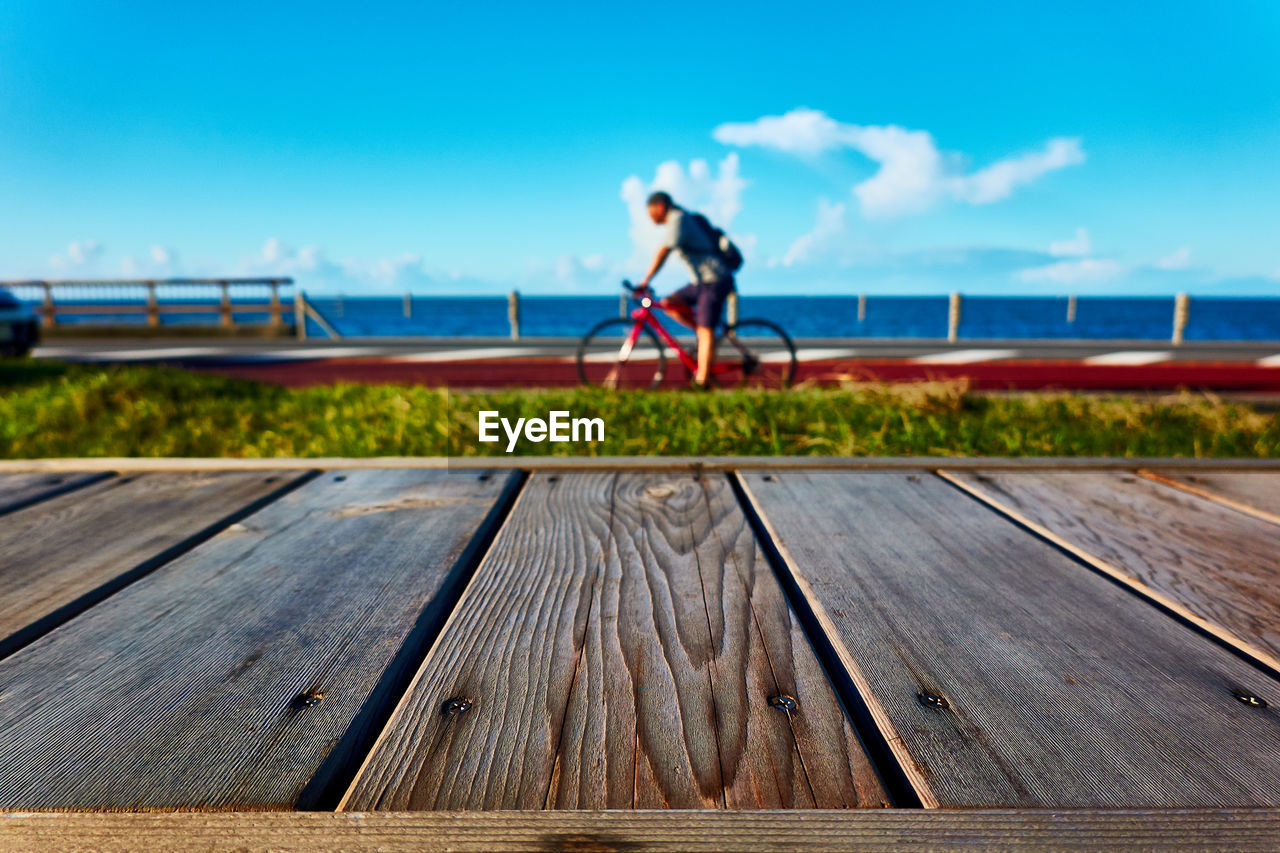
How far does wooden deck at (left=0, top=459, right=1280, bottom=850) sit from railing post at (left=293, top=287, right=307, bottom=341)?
51.9ft

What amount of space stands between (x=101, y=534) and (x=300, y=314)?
1624 centimetres

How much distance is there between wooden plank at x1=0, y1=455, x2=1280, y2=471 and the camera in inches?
74.9

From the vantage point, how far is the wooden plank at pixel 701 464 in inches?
74.9

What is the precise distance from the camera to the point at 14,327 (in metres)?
9.44

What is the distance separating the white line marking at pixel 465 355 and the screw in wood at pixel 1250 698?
31.0ft

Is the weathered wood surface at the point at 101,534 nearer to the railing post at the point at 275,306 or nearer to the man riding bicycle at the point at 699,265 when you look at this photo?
the man riding bicycle at the point at 699,265

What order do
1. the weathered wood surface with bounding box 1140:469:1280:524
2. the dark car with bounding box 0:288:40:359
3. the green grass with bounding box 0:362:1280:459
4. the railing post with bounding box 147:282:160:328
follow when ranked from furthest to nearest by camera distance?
the railing post with bounding box 147:282:160:328
the dark car with bounding box 0:288:40:359
the green grass with bounding box 0:362:1280:459
the weathered wood surface with bounding box 1140:469:1280:524

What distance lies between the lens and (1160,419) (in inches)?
165

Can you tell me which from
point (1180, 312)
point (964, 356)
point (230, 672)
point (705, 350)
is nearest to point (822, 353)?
point (964, 356)

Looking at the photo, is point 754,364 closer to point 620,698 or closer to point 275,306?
point 620,698

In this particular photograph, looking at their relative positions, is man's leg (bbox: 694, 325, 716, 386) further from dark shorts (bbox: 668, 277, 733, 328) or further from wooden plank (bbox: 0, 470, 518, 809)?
wooden plank (bbox: 0, 470, 518, 809)

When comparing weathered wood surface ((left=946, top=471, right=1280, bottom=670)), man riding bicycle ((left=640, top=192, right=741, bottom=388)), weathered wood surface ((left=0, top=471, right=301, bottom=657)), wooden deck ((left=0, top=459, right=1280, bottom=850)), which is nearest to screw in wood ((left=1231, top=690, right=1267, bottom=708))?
wooden deck ((left=0, top=459, right=1280, bottom=850))

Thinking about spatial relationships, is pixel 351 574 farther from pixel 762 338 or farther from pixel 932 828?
pixel 762 338

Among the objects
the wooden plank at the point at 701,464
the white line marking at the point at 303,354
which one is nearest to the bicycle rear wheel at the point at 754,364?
the wooden plank at the point at 701,464
